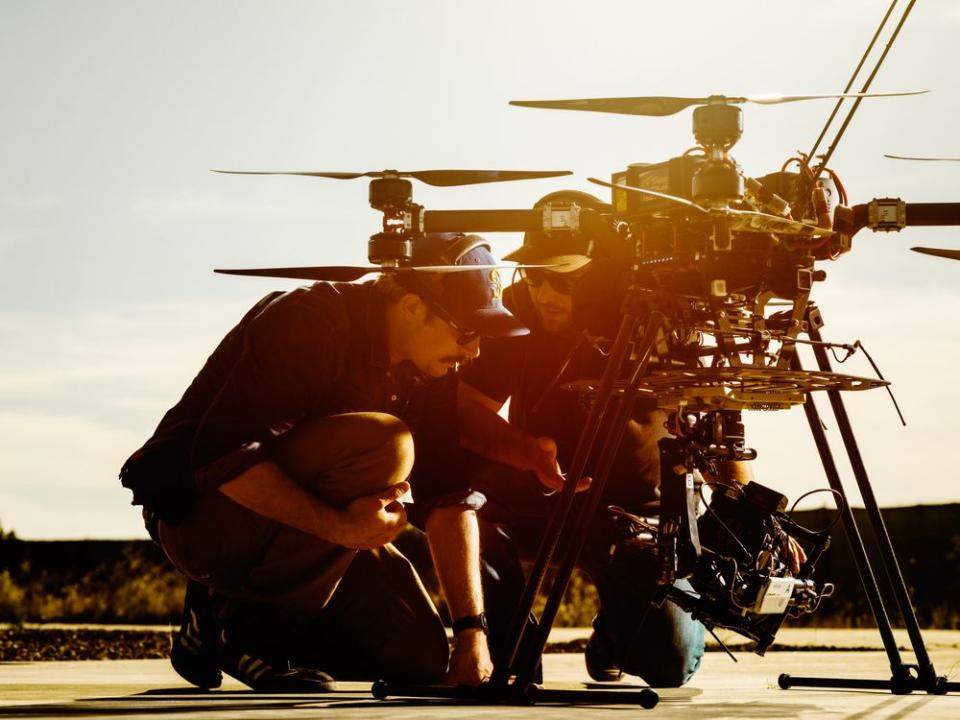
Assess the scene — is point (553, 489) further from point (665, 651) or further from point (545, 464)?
point (665, 651)

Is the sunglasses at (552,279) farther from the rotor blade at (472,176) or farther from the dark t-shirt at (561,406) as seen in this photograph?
the rotor blade at (472,176)

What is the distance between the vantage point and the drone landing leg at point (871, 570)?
15.0 feet

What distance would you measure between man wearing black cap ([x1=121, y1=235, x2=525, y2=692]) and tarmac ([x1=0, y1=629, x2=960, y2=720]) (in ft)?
0.67

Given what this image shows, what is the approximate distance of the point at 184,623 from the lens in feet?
16.0

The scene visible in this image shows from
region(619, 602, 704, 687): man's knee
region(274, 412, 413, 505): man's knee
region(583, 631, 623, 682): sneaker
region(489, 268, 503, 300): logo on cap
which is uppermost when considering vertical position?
region(489, 268, 503, 300): logo on cap

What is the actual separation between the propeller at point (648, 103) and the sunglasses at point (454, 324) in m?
0.83

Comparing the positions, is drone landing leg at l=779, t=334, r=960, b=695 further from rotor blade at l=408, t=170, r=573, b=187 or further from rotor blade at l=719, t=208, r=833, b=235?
rotor blade at l=408, t=170, r=573, b=187

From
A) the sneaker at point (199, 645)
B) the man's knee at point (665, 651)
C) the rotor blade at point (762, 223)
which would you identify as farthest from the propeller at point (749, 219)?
the sneaker at point (199, 645)

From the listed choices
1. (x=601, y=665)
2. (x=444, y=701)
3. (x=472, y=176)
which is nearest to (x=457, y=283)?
(x=472, y=176)

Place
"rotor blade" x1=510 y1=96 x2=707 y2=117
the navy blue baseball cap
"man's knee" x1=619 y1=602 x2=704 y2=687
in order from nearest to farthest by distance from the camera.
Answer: "rotor blade" x1=510 y1=96 x2=707 y2=117 → the navy blue baseball cap → "man's knee" x1=619 y1=602 x2=704 y2=687

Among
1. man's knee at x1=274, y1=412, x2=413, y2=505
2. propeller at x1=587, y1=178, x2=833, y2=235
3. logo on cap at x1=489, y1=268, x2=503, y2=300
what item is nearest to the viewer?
propeller at x1=587, y1=178, x2=833, y2=235

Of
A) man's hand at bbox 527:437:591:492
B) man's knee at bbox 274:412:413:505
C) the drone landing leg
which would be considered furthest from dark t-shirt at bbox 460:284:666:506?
man's knee at bbox 274:412:413:505

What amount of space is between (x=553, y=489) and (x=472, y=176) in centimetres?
150

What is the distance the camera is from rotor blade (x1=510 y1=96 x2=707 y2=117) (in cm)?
391
